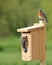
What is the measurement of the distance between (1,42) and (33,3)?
2.18 m

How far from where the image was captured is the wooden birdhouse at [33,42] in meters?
4.75

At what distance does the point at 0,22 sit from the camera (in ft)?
57.1

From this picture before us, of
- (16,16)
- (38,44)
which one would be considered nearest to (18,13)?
(16,16)

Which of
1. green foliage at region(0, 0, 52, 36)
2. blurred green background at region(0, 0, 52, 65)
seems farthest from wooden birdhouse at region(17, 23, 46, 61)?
green foliage at region(0, 0, 52, 36)

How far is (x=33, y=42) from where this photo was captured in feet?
15.6

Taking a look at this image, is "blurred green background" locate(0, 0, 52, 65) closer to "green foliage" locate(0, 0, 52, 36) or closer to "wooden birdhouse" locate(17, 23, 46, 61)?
"green foliage" locate(0, 0, 52, 36)

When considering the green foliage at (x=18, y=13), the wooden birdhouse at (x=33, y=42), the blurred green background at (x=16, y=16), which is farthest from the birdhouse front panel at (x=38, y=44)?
the green foliage at (x=18, y=13)

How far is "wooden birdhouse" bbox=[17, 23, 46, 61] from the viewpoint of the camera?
4750 mm

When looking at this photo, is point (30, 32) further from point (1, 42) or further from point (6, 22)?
point (6, 22)

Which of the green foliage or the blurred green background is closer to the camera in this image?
the blurred green background

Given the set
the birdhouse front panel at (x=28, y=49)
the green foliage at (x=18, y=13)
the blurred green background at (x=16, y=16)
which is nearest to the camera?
the birdhouse front panel at (x=28, y=49)

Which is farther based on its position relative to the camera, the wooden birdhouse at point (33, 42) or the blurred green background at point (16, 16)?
the blurred green background at point (16, 16)

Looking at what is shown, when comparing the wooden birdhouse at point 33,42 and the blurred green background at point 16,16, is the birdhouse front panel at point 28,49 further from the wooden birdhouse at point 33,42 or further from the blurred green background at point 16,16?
the blurred green background at point 16,16

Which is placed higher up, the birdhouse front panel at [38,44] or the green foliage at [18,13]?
the birdhouse front panel at [38,44]
